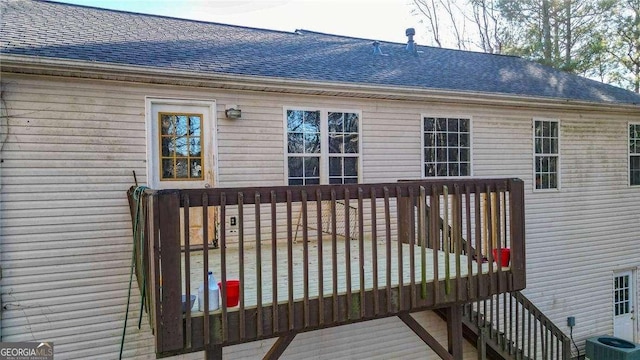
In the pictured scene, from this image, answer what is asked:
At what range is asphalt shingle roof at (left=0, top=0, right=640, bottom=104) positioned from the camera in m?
4.93

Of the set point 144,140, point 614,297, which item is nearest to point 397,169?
point 144,140

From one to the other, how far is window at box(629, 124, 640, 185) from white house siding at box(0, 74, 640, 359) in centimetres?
239

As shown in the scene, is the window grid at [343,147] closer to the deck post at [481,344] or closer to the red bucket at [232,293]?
the deck post at [481,344]

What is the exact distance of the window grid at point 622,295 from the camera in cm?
855

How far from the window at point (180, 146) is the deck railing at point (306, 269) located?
120cm

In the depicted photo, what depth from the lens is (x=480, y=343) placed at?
17.4 ft

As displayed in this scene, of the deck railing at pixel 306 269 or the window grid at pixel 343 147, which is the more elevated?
the window grid at pixel 343 147

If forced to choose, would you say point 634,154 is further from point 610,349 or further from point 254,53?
point 254,53

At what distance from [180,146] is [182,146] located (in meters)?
0.02

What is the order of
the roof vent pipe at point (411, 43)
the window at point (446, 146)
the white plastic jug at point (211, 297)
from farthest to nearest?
the roof vent pipe at point (411, 43) < the window at point (446, 146) < the white plastic jug at point (211, 297)

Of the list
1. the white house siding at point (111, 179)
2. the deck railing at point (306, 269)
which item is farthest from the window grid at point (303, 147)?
the deck railing at point (306, 269)

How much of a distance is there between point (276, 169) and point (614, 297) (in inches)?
305

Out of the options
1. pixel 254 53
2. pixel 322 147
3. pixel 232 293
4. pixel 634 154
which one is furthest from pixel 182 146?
pixel 634 154

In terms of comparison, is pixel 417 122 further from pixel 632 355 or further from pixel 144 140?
pixel 632 355
